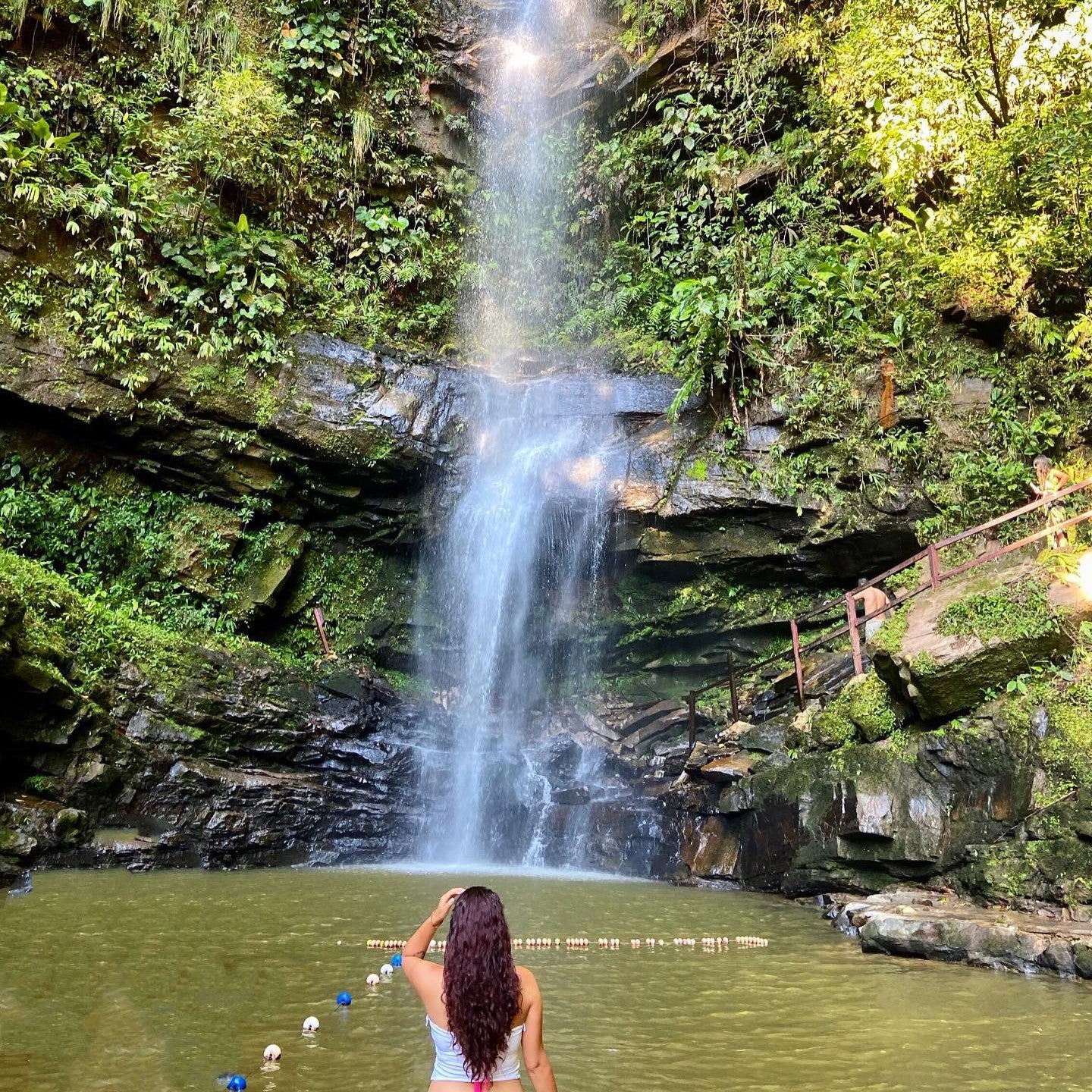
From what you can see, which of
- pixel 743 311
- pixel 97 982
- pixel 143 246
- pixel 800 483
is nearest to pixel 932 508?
pixel 800 483

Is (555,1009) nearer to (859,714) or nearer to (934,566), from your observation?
(859,714)

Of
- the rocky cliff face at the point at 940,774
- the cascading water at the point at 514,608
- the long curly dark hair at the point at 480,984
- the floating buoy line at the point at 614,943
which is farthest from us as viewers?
the cascading water at the point at 514,608

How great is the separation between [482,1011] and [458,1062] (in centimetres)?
18

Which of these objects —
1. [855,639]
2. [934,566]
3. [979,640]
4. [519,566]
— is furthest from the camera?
[519,566]

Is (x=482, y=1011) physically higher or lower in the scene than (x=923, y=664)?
lower

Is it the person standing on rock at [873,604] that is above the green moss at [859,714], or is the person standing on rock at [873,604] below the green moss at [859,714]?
above

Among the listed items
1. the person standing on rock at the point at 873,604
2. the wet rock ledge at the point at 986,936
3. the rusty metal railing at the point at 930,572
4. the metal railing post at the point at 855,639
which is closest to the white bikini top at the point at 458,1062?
the wet rock ledge at the point at 986,936

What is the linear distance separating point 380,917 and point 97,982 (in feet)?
8.36

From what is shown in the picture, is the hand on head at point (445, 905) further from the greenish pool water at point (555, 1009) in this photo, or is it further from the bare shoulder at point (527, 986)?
the greenish pool water at point (555, 1009)

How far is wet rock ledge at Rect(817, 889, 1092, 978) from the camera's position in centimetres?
554

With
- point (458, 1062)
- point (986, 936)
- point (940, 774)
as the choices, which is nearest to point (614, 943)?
point (986, 936)

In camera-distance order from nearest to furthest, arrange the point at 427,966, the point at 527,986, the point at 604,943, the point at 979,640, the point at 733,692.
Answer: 1. the point at 527,986
2. the point at 427,966
3. the point at 604,943
4. the point at 979,640
5. the point at 733,692

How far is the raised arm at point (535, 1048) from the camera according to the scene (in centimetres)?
249

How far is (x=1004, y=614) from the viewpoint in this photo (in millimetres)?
8258
